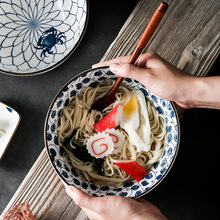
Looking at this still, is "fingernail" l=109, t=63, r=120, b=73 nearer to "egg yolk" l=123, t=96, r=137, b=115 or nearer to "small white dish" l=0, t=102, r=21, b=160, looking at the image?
"egg yolk" l=123, t=96, r=137, b=115

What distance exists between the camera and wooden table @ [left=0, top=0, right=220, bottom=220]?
4.17 feet

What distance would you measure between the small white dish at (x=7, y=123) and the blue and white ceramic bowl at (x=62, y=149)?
377 millimetres

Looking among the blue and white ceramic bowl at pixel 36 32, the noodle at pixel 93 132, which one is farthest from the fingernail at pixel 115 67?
the blue and white ceramic bowl at pixel 36 32

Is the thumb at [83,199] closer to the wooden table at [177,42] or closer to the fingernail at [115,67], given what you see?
the wooden table at [177,42]

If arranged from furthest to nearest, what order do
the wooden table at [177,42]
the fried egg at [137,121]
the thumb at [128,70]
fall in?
the wooden table at [177,42]
the fried egg at [137,121]
the thumb at [128,70]

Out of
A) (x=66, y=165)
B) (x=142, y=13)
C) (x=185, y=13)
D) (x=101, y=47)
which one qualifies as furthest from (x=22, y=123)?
(x=185, y=13)

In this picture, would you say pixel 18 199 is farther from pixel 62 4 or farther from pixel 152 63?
pixel 62 4

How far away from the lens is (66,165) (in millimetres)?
1100

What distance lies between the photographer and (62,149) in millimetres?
1143

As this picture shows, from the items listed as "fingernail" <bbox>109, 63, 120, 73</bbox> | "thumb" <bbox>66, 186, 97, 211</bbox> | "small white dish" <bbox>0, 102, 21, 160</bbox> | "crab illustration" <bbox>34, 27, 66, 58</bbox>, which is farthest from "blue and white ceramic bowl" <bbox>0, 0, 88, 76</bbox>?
"thumb" <bbox>66, 186, 97, 211</bbox>

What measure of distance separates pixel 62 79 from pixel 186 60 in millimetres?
646

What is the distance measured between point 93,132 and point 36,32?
616 millimetres

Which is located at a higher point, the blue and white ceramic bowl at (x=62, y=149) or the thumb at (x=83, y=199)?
the blue and white ceramic bowl at (x=62, y=149)

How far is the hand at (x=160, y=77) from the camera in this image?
1.03 meters
